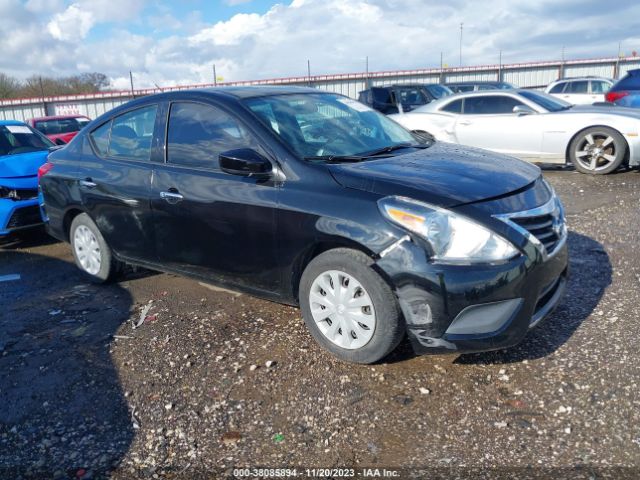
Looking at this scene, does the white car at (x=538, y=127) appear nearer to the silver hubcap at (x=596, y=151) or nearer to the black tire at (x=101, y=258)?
the silver hubcap at (x=596, y=151)

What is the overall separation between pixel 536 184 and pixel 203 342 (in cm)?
246

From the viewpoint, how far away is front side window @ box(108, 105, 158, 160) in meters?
4.44

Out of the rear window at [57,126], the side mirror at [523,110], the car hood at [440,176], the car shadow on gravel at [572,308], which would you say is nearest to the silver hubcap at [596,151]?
the side mirror at [523,110]

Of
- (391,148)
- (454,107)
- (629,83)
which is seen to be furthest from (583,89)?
(391,148)

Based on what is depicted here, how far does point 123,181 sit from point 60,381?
66.8 inches

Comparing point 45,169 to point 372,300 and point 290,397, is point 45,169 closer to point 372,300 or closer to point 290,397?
point 290,397

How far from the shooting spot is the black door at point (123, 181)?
4.40 meters

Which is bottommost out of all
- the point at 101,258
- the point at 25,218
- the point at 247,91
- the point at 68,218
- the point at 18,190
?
the point at 101,258

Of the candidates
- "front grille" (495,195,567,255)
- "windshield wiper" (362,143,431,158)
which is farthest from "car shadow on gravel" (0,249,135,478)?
"front grille" (495,195,567,255)

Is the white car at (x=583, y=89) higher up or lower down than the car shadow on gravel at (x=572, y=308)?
higher up

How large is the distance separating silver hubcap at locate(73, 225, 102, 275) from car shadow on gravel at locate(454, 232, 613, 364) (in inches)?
134

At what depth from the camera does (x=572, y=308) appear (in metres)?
4.05

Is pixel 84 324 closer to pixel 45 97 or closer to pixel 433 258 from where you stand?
pixel 433 258

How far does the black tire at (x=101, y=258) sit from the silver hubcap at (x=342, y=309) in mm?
2367
